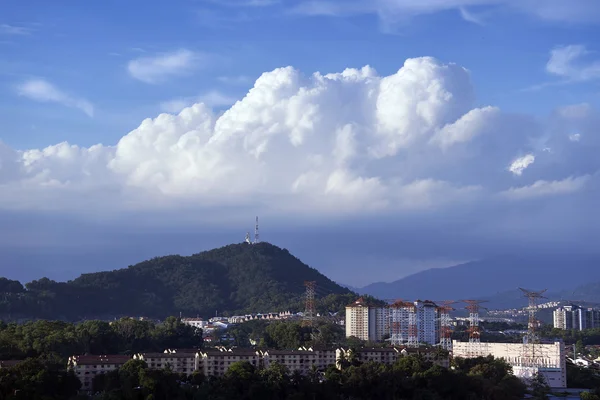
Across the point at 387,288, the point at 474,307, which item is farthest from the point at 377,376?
the point at 387,288

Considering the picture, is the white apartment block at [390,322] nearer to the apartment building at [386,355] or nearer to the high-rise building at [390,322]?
the high-rise building at [390,322]

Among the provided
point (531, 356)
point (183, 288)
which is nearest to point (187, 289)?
point (183, 288)

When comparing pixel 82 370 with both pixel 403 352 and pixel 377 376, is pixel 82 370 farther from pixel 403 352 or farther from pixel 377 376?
pixel 403 352

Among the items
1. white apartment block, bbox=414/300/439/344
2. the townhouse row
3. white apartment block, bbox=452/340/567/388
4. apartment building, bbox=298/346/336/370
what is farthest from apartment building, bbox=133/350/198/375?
white apartment block, bbox=414/300/439/344

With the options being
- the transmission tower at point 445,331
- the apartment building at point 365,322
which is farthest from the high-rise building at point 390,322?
the transmission tower at point 445,331

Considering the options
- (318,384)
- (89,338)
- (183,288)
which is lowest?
(318,384)

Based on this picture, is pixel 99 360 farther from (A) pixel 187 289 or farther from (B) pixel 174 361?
(A) pixel 187 289
